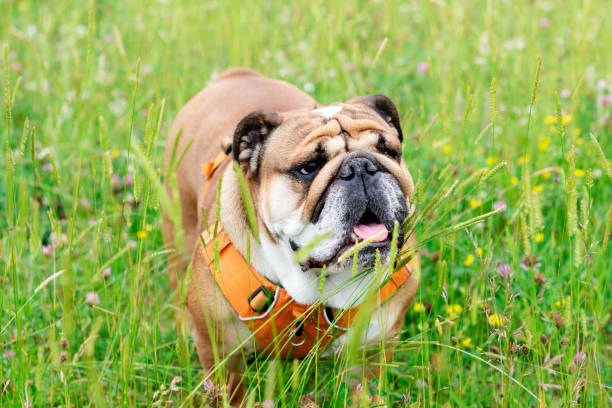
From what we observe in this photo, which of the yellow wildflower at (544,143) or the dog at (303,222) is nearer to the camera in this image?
the dog at (303,222)

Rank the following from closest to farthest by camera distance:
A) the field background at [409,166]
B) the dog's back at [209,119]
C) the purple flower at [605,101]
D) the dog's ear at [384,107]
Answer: the field background at [409,166] → the dog's ear at [384,107] → the dog's back at [209,119] → the purple flower at [605,101]

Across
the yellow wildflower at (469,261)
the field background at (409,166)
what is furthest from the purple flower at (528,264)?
the yellow wildflower at (469,261)

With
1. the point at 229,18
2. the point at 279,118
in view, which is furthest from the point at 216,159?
the point at 229,18

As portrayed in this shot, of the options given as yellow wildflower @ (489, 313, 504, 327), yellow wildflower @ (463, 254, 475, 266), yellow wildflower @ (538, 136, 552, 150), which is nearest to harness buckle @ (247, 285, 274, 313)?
yellow wildflower @ (489, 313, 504, 327)

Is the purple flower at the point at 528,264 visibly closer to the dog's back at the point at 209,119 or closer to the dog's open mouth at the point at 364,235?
the dog's open mouth at the point at 364,235

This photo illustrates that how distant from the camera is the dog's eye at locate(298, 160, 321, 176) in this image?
8.60ft

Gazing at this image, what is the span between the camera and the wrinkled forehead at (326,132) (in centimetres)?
265

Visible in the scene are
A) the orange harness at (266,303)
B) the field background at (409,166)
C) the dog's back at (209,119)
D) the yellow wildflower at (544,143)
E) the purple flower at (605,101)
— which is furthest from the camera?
the purple flower at (605,101)

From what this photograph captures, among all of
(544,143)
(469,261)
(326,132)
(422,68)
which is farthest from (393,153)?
(422,68)

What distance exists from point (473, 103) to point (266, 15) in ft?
15.7

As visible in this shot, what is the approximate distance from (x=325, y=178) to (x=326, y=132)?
267 mm

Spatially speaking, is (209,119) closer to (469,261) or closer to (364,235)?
(364,235)

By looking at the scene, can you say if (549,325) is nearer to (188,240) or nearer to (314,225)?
(314,225)

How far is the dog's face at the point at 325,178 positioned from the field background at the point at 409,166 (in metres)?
0.20
